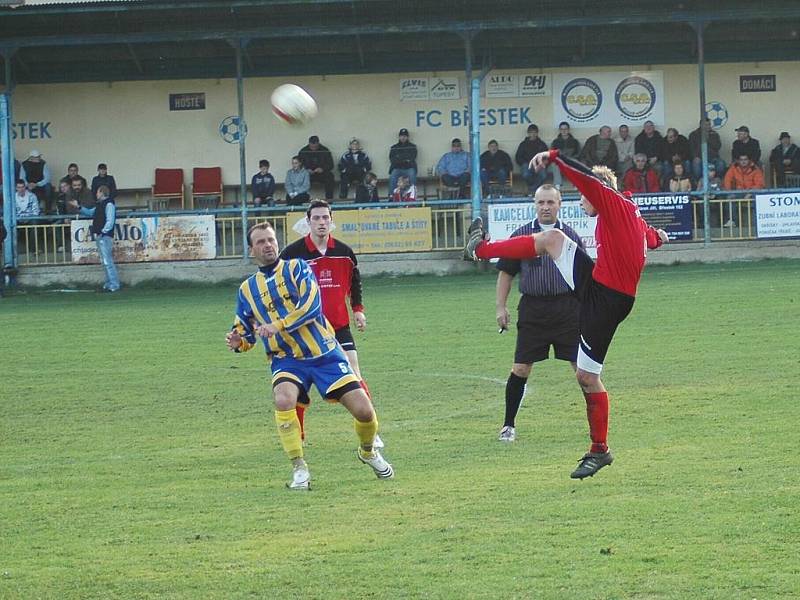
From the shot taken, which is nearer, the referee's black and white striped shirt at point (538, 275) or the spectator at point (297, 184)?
the referee's black and white striped shirt at point (538, 275)

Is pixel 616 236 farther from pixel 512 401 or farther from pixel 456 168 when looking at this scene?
pixel 456 168

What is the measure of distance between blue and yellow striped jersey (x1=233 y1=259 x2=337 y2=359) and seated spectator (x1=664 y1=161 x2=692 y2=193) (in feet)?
61.0

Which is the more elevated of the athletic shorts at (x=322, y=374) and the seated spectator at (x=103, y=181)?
the seated spectator at (x=103, y=181)

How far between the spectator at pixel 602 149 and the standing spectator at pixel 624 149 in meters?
0.25

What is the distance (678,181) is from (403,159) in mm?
5751

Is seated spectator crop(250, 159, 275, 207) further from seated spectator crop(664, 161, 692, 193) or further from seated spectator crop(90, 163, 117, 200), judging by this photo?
seated spectator crop(664, 161, 692, 193)

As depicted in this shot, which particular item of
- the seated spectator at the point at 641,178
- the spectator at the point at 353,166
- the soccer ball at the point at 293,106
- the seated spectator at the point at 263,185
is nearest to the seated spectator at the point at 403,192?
the spectator at the point at 353,166

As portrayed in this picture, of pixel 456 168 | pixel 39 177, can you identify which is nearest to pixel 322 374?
pixel 456 168

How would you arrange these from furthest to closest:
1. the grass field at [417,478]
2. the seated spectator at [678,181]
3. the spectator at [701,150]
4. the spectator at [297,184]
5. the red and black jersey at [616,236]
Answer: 1. the spectator at [701,150]
2. the spectator at [297,184]
3. the seated spectator at [678,181]
4. the red and black jersey at [616,236]
5. the grass field at [417,478]

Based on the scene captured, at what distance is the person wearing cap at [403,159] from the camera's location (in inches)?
1113

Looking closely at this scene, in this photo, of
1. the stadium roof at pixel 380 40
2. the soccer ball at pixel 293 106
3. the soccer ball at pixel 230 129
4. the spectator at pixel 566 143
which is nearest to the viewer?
the soccer ball at pixel 293 106

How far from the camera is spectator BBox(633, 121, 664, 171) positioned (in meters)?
27.7

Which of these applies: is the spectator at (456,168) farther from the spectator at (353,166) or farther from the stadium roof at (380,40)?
the stadium roof at (380,40)

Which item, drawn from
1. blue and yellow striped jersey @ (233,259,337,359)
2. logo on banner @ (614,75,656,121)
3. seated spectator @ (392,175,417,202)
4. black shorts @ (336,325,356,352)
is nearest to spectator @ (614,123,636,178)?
logo on banner @ (614,75,656,121)
